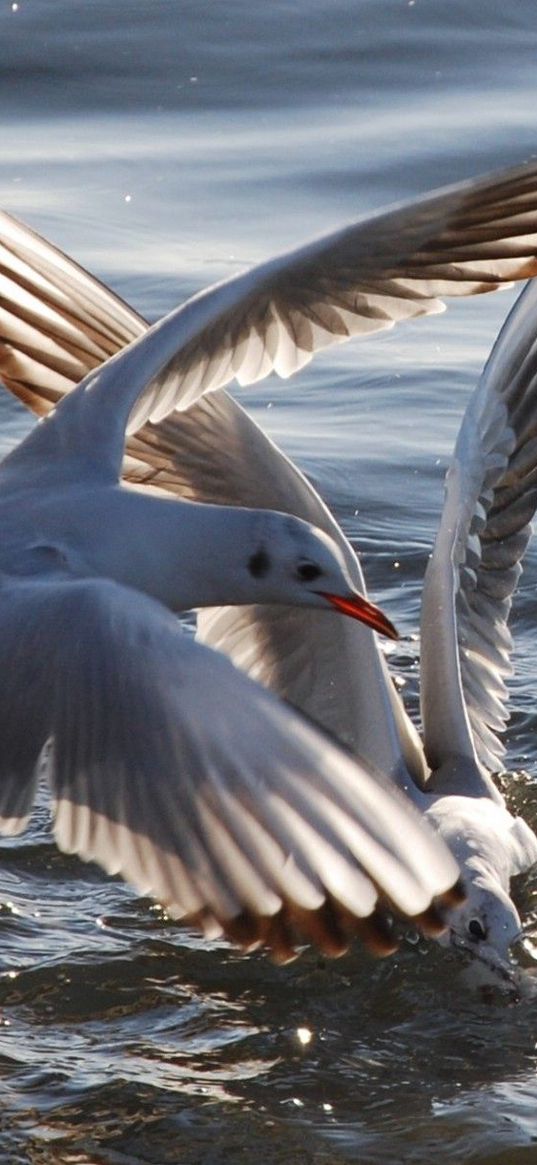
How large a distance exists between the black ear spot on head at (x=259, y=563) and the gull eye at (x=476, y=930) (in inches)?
39.6

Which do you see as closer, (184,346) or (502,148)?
(184,346)

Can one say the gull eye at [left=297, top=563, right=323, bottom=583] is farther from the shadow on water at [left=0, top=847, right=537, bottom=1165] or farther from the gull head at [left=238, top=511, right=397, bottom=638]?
the shadow on water at [left=0, top=847, right=537, bottom=1165]

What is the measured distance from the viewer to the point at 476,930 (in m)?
5.01

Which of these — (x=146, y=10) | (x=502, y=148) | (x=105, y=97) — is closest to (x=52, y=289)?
(x=502, y=148)

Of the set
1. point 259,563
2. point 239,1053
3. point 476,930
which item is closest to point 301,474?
point 259,563

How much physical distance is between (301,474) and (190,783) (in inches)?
75.1

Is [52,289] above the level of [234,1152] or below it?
above

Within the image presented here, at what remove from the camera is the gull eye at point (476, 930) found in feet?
16.4

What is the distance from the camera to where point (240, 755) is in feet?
12.2

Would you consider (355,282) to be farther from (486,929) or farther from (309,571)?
(486,929)

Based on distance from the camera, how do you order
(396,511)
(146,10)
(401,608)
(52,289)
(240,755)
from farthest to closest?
1. (146,10)
2. (396,511)
3. (401,608)
4. (52,289)
5. (240,755)

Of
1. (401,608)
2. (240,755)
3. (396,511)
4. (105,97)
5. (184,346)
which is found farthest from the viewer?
(105,97)

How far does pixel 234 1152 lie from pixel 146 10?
32.9 feet

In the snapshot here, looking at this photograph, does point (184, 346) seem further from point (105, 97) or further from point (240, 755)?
point (105, 97)
